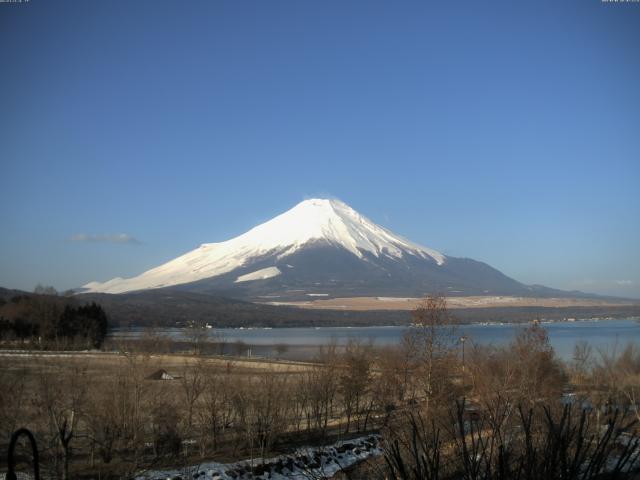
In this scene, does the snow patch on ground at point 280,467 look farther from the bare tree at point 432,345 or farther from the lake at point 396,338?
the lake at point 396,338

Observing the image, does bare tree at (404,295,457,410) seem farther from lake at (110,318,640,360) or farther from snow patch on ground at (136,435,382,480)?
lake at (110,318,640,360)

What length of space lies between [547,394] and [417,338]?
18.0 ft

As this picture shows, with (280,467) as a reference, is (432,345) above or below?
above

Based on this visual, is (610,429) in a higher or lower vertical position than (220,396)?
higher

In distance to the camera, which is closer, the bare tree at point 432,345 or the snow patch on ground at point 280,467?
the snow patch on ground at point 280,467

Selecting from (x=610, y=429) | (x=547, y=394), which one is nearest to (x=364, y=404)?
(x=547, y=394)

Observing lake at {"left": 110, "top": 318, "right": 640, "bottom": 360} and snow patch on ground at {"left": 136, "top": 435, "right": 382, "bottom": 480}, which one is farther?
lake at {"left": 110, "top": 318, "right": 640, "bottom": 360}

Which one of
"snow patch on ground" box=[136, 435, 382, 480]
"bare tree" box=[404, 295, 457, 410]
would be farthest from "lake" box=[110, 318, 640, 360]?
"snow patch on ground" box=[136, 435, 382, 480]

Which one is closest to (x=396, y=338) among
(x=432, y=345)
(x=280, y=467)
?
(x=432, y=345)

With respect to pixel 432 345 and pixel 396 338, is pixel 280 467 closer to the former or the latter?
pixel 432 345

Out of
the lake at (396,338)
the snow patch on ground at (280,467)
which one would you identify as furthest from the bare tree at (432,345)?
the lake at (396,338)

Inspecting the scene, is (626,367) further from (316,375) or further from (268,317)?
(268,317)

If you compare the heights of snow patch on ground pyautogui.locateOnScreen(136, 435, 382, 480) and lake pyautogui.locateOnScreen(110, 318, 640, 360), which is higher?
snow patch on ground pyautogui.locateOnScreen(136, 435, 382, 480)

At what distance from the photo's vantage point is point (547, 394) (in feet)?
80.3
